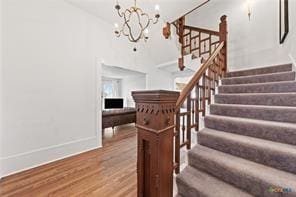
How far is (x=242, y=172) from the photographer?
1.35 meters

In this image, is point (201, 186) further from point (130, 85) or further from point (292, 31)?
point (130, 85)

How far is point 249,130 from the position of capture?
5.84ft

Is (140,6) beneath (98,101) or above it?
above

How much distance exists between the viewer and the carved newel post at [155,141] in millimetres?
1137

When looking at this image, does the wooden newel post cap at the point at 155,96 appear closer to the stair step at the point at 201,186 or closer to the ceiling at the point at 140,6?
the stair step at the point at 201,186

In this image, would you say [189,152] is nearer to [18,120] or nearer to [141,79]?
[18,120]

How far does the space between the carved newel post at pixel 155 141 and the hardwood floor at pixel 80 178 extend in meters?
1.01

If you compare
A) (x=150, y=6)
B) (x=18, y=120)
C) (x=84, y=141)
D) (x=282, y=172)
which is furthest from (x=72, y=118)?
(x=282, y=172)

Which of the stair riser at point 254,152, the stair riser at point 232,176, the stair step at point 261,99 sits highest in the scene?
the stair step at point 261,99

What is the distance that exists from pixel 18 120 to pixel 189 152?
268 cm

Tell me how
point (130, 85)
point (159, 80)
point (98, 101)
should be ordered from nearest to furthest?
point (98, 101) → point (159, 80) → point (130, 85)

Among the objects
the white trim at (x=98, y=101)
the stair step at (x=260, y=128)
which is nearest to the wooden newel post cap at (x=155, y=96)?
the stair step at (x=260, y=128)

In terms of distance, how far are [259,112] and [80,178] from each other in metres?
2.52

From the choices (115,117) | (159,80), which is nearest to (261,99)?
(115,117)
